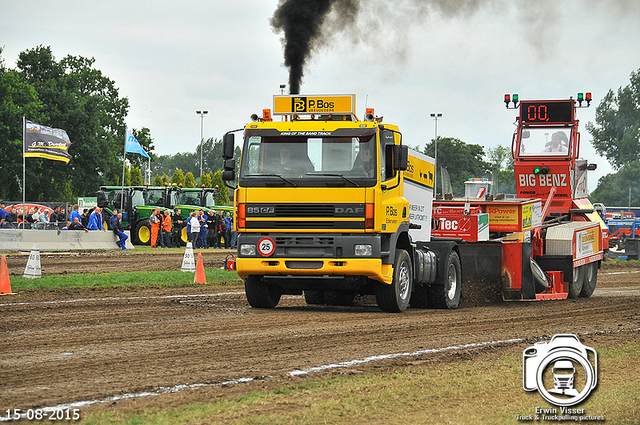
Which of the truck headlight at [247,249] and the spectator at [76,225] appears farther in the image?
the spectator at [76,225]

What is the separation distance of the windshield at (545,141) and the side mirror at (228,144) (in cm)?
937

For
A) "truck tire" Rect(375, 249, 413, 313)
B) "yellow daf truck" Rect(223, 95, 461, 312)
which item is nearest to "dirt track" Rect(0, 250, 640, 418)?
"truck tire" Rect(375, 249, 413, 313)

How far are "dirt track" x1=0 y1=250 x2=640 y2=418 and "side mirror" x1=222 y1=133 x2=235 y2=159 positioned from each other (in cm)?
239

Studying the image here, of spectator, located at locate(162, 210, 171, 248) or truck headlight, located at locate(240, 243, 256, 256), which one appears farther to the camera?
spectator, located at locate(162, 210, 171, 248)

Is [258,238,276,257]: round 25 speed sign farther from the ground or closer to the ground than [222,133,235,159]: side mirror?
closer to the ground

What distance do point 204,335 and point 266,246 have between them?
2.66 metres

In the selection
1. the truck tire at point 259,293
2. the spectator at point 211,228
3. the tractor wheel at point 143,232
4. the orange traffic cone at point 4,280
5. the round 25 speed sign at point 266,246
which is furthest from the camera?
the tractor wheel at point 143,232

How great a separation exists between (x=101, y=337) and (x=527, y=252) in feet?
29.6

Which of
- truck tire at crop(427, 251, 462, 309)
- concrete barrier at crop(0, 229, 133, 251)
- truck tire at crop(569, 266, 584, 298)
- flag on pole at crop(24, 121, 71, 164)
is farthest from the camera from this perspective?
flag on pole at crop(24, 121, 71, 164)

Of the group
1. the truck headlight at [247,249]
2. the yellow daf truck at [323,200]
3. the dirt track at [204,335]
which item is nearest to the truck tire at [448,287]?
the dirt track at [204,335]

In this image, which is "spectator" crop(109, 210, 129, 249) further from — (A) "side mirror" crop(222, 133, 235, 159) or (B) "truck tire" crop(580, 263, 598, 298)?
(A) "side mirror" crop(222, 133, 235, 159)

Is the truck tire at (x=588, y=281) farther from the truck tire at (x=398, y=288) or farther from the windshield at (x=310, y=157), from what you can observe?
the windshield at (x=310, y=157)

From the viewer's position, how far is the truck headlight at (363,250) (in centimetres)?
1190

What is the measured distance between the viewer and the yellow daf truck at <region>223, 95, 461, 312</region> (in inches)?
469
